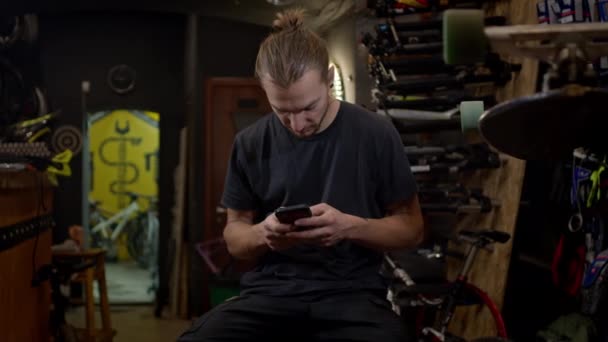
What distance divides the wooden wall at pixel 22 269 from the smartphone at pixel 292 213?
5.83 feet

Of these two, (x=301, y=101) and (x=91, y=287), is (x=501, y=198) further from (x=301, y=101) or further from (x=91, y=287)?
(x=91, y=287)

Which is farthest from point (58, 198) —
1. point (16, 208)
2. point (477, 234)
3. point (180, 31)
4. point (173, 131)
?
point (477, 234)

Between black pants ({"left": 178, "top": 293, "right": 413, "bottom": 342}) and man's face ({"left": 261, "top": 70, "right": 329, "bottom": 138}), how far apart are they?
17.7 inches

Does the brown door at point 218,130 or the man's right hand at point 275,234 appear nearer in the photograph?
the man's right hand at point 275,234

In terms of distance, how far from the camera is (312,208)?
1.72m

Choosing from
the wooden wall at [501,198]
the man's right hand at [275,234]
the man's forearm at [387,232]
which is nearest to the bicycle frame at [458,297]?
the wooden wall at [501,198]

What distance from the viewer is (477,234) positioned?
3.38 meters

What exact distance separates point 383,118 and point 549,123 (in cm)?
95

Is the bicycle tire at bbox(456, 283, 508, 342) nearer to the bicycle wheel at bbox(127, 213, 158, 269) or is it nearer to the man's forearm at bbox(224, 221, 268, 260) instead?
the man's forearm at bbox(224, 221, 268, 260)

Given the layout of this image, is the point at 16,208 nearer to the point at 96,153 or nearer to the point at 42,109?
the point at 42,109

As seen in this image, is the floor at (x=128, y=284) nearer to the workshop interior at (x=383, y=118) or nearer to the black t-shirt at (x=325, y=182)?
the workshop interior at (x=383, y=118)

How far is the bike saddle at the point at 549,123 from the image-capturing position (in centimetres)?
100

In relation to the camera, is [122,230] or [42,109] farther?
[122,230]

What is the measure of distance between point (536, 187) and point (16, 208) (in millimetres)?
2490
